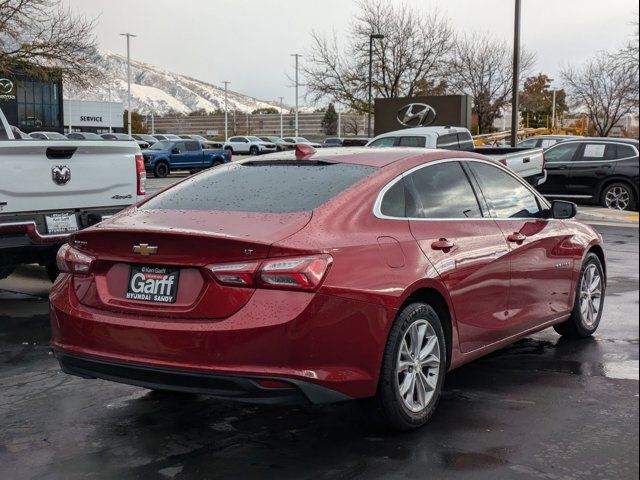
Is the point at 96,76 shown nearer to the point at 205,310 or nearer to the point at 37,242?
the point at 37,242

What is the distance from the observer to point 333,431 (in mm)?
4613

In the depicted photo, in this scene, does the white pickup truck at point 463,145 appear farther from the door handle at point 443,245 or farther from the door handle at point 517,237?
the door handle at point 443,245

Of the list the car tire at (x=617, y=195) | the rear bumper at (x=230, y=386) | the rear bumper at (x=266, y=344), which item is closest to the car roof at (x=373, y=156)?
the rear bumper at (x=266, y=344)

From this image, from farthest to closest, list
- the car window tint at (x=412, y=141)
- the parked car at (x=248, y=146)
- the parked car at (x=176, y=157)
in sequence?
1. the parked car at (x=248, y=146)
2. the parked car at (x=176, y=157)
3. the car window tint at (x=412, y=141)

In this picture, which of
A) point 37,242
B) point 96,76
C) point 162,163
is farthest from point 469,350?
point 162,163

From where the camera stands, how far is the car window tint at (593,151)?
19641 millimetres

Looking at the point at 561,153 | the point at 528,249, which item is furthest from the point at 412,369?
the point at 561,153

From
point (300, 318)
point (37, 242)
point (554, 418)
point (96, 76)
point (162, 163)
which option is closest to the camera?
point (300, 318)

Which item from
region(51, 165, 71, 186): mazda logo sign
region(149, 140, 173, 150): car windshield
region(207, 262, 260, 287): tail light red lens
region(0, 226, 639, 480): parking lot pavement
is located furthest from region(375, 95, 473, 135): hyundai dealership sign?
region(207, 262, 260, 287): tail light red lens

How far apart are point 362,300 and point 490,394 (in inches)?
58.7

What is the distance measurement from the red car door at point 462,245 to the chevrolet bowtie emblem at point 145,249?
1416 mm

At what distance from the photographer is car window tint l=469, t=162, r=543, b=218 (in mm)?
5652

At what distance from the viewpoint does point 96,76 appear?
3553 cm

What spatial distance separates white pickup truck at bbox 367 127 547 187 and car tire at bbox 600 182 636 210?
1741mm
